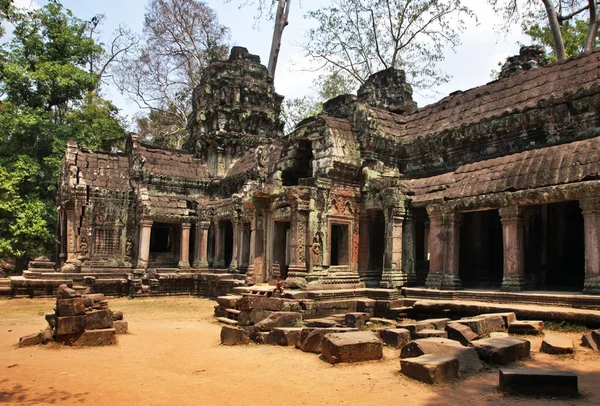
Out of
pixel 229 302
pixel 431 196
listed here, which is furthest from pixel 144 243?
pixel 431 196

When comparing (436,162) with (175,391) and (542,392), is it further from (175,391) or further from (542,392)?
(175,391)

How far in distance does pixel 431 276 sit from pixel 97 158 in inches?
620

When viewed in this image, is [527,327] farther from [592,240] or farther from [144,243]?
[144,243]

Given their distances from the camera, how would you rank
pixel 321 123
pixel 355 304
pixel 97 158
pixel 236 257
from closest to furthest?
pixel 355 304, pixel 321 123, pixel 236 257, pixel 97 158

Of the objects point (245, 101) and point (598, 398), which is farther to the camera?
point (245, 101)

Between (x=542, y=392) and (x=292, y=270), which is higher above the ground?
(x=292, y=270)

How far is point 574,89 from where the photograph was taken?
34.4ft

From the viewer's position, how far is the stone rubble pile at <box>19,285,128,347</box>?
27.8 feet

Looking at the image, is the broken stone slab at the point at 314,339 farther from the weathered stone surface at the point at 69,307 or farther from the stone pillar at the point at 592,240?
the stone pillar at the point at 592,240

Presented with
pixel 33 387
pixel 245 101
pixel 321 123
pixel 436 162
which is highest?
pixel 245 101

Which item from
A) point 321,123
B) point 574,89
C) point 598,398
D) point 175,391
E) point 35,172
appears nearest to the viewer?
point 598,398

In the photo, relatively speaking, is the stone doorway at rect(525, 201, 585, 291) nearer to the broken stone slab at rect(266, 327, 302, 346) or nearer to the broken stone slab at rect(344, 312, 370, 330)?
the broken stone slab at rect(344, 312, 370, 330)

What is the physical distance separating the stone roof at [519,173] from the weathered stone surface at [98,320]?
295 inches

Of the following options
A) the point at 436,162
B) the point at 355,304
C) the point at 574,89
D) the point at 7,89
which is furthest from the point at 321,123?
the point at 7,89
